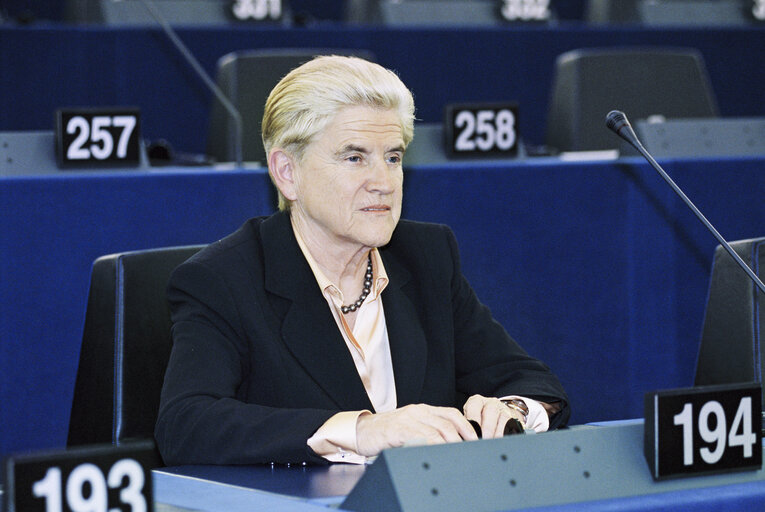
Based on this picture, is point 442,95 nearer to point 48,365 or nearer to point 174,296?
point 48,365

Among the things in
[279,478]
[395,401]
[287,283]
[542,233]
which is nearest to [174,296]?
[287,283]

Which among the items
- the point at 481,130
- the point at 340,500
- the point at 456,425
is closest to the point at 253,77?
the point at 481,130

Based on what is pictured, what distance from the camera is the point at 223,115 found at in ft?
12.8

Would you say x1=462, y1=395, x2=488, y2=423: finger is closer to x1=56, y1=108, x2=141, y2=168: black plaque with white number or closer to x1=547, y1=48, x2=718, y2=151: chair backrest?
x1=56, y1=108, x2=141, y2=168: black plaque with white number

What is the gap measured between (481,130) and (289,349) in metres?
1.23

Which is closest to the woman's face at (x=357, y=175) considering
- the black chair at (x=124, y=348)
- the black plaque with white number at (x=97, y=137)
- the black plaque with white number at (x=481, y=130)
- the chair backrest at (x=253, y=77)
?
the black chair at (x=124, y=348)

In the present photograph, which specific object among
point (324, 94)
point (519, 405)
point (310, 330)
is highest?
point (324, 94)

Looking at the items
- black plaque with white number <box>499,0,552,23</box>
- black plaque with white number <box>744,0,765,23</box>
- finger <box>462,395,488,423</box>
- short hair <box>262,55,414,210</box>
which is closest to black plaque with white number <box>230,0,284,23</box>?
black plaque with white number <box>499,0,552,23</box>

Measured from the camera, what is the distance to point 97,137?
8.98ft

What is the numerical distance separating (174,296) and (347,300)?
0.27 m

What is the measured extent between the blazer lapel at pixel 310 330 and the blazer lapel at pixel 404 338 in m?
0.09

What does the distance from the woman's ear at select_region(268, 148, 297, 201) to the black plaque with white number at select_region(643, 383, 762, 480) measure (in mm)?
856

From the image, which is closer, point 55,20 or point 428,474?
point 428,474

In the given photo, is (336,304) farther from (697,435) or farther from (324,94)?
(697,435)
